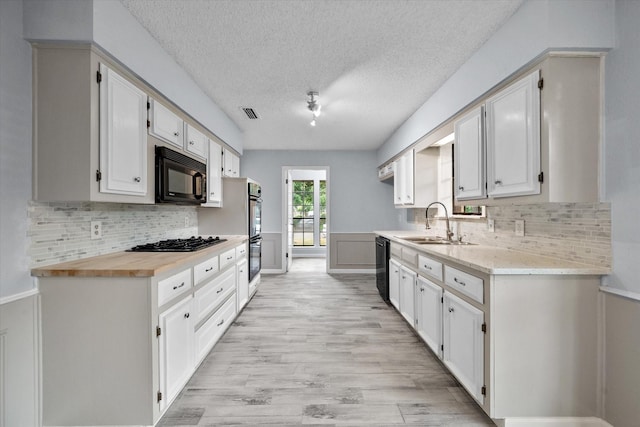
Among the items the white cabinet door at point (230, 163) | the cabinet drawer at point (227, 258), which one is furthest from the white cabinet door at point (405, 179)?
the white cabinet door at point (230, 163)

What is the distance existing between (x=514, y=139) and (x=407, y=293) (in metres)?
1.81

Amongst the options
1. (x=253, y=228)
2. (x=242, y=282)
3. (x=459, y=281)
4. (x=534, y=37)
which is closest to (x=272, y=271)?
(x=253, y=228)

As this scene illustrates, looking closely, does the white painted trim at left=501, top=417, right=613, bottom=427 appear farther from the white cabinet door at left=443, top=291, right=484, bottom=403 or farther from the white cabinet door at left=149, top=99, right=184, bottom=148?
the white cabinet door at left=149, top=99, right=184, bottom=148

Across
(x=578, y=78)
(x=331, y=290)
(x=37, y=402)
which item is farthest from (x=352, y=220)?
(x=37, y=402)

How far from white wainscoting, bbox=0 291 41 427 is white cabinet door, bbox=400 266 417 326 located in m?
2.76

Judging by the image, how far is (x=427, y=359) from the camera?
98.3 inches

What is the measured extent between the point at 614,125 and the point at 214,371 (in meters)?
3.07

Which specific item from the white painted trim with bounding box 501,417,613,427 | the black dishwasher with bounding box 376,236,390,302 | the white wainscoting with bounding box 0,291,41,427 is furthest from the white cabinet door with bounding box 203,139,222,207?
the white painted trim with bounding box 501,417,613,427

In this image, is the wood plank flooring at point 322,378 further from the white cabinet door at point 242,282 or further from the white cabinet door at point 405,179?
the white cabinet door at point 405,179

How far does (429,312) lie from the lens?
2510 millimetres

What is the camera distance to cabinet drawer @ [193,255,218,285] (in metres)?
2.19

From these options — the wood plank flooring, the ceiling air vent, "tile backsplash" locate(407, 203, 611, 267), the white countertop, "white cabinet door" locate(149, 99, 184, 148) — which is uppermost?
the ceiling air vent

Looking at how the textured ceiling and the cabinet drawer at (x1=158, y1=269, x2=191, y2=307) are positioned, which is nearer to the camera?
the cabinet drawer at (x1=158, y1=269, x2=191, y2=307)

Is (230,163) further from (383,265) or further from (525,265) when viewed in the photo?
(525,265)
